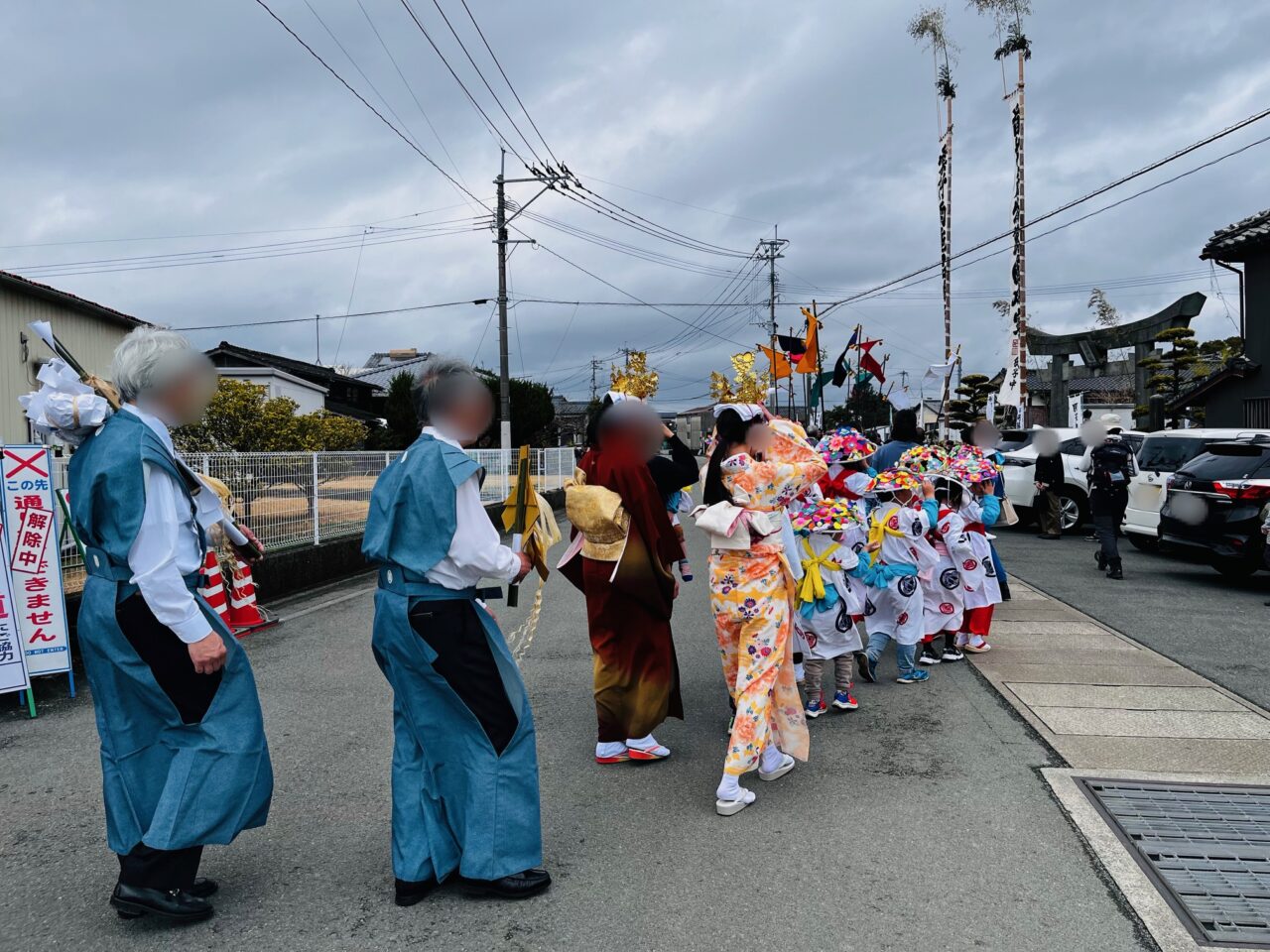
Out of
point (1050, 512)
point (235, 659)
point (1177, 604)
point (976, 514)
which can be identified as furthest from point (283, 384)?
point (235, 659)

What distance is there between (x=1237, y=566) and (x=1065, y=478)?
5.44 meters

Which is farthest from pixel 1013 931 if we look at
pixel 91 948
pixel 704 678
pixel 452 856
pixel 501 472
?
pixel 501 472

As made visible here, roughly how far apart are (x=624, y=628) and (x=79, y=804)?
2.59 metres

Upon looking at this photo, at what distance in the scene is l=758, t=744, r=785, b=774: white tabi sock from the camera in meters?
4.30

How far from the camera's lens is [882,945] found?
285 cm

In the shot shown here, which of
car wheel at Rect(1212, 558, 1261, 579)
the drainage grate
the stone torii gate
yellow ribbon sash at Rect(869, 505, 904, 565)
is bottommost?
the drainage grate

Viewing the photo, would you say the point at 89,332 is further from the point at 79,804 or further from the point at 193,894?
the point at 193,894

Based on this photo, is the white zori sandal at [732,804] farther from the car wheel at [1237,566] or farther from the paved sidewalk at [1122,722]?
the car wheel at [1237,566]

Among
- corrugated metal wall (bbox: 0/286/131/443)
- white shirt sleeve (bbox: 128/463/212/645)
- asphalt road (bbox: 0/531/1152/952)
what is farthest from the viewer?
corrugated metal wall (bbox: 0/286/131/443)

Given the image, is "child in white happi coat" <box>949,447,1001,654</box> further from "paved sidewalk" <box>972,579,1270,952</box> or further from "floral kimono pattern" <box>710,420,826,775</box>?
"floral kimono pattern" <box>710,420,826,775</box>

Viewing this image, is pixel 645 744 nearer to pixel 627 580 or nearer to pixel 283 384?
pixel 627 580

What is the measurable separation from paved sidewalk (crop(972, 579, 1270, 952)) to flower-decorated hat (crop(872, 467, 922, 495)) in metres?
1.41

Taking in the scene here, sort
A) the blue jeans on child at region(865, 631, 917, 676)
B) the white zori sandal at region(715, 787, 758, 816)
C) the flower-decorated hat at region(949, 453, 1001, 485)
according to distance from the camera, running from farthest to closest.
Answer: the flower-decorated hat at region(949, 453, 1001, 485)
the blue jeans on child at region(865, 631, 917, 676)
the white zori sandal at region(715, 787, 758, 816)

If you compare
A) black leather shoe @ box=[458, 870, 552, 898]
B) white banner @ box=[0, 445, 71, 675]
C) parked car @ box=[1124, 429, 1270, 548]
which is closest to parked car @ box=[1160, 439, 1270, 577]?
parked car @ box=[1124, 429, 1270, 548]
